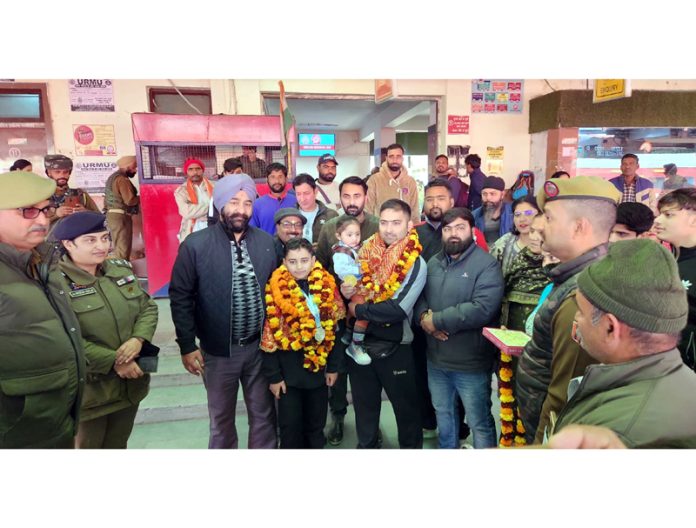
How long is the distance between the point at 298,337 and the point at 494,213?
7.79 ft

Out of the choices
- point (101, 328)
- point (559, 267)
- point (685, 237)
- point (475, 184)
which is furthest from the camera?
point (475, 184)

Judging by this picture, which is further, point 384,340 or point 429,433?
point 429,433

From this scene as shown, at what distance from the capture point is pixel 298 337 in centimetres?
245

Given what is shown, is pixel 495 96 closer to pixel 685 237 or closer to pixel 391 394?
pixel 685 237

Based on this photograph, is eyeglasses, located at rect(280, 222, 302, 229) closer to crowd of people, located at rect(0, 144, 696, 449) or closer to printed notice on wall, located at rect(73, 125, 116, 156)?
crowd of people, located at rect(0, 144, 696, 449)

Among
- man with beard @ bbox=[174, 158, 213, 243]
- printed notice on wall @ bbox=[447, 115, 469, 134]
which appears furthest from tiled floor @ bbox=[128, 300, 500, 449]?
printed notice on wall @ bbox=[447, 115, 469, 134]

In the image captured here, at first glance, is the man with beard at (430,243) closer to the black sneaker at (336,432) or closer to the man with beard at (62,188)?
the black sneaker at (336,432)

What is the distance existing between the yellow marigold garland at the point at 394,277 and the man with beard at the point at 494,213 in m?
1.54

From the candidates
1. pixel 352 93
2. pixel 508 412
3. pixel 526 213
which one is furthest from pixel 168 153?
pixel 508 412

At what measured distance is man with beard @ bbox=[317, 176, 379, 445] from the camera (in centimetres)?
307

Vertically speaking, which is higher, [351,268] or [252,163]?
[252,163]

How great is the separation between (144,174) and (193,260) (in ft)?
11.6

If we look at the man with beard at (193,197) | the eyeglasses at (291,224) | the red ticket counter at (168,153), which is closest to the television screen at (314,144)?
the red ticket counter at (168,153)
